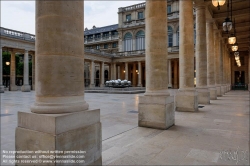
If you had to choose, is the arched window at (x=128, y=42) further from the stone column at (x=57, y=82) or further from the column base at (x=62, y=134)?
the column base at (x=62, y=134)

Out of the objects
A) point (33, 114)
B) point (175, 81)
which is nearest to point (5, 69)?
point (175, 81)

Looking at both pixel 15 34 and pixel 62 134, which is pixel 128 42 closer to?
pixel 15 34

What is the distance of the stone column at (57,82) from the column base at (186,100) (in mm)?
8247

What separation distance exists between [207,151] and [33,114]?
13.3 feet

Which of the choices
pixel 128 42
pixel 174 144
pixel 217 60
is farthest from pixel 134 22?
pixel 174 144

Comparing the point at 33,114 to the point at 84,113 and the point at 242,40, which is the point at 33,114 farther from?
the point at 242,40

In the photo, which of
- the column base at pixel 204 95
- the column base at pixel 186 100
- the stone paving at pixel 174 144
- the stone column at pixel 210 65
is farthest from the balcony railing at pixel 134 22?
the stone paving at pixel 174 144

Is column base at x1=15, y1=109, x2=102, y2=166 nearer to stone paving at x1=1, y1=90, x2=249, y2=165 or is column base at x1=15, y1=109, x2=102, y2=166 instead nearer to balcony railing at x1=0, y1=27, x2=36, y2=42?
stone paving at x1=1, y1=90, x2=249, y2=165

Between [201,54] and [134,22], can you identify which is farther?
[134,22]

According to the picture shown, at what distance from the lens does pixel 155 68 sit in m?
7.20

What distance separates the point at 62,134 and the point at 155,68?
16.2 ft

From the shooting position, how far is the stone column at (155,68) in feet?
23.1

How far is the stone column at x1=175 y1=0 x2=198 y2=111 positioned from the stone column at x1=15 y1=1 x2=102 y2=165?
8267 millimetres

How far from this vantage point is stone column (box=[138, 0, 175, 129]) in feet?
23.1
